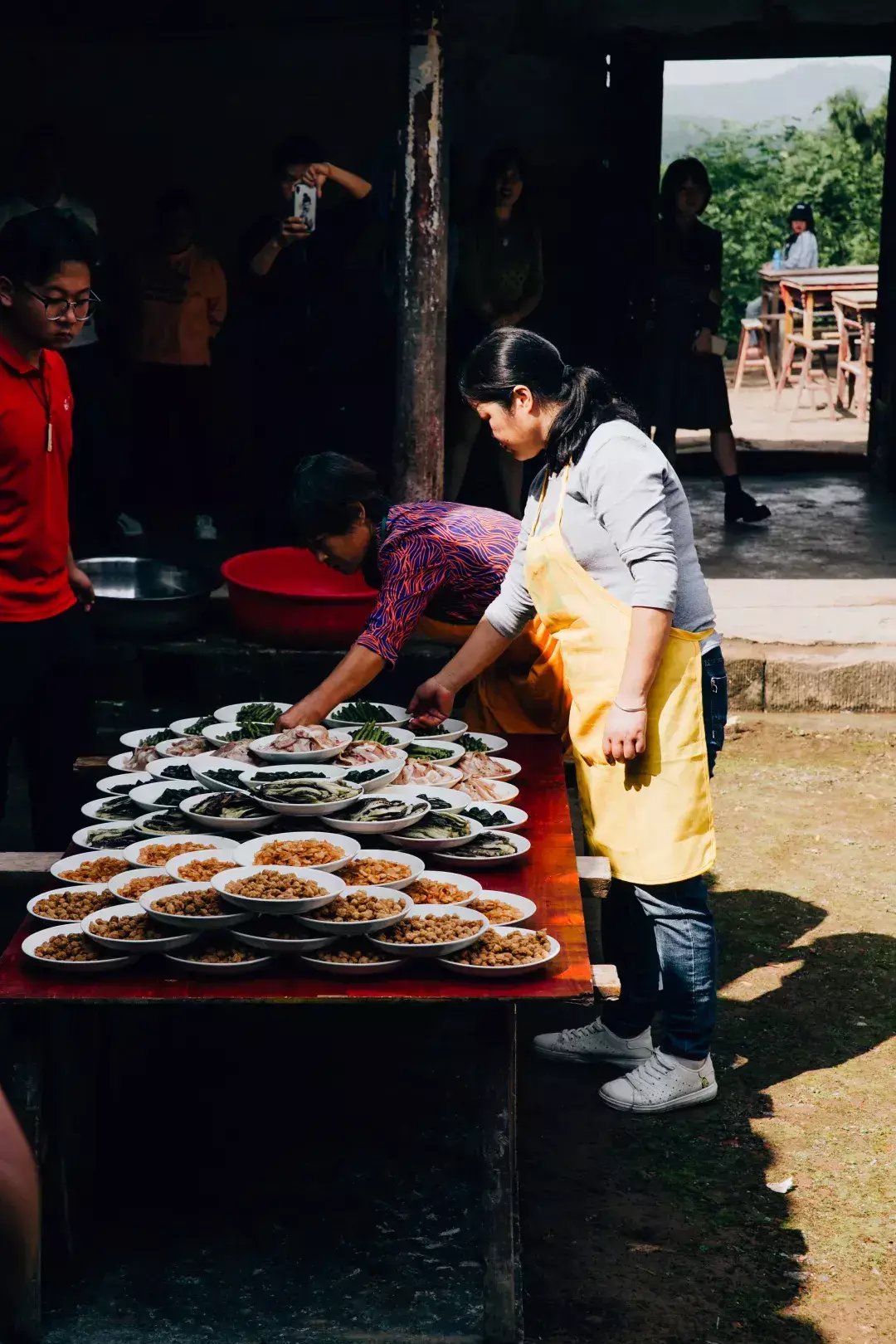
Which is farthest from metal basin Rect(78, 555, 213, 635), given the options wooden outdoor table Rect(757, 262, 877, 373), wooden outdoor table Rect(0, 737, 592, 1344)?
wooden outdoor table Rect(757, 262, 877, 373)

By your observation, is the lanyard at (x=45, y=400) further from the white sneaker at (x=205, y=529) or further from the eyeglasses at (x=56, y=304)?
the white sneaker at (x=205, y=529)

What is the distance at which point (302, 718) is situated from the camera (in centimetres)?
436

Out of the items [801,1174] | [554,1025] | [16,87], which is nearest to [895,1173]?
[801,1174]

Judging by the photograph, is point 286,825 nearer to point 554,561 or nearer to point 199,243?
point 554,561

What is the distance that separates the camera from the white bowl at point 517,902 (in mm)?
3476

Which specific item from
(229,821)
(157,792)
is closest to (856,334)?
(157,792)

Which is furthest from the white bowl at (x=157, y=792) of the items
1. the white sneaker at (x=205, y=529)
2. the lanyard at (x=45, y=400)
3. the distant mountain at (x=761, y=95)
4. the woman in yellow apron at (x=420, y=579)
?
the distant mountain at (x=761, y=95)

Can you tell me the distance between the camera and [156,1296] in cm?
335

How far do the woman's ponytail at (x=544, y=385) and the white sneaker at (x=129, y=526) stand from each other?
499 cm

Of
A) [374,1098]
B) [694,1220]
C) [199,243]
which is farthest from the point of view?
[199,243]

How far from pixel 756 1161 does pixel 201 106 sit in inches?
273

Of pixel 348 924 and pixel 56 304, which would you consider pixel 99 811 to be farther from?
pixel 56 304

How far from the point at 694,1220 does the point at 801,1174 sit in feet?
1.16

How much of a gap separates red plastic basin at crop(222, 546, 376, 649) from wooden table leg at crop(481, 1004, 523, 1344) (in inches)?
102
